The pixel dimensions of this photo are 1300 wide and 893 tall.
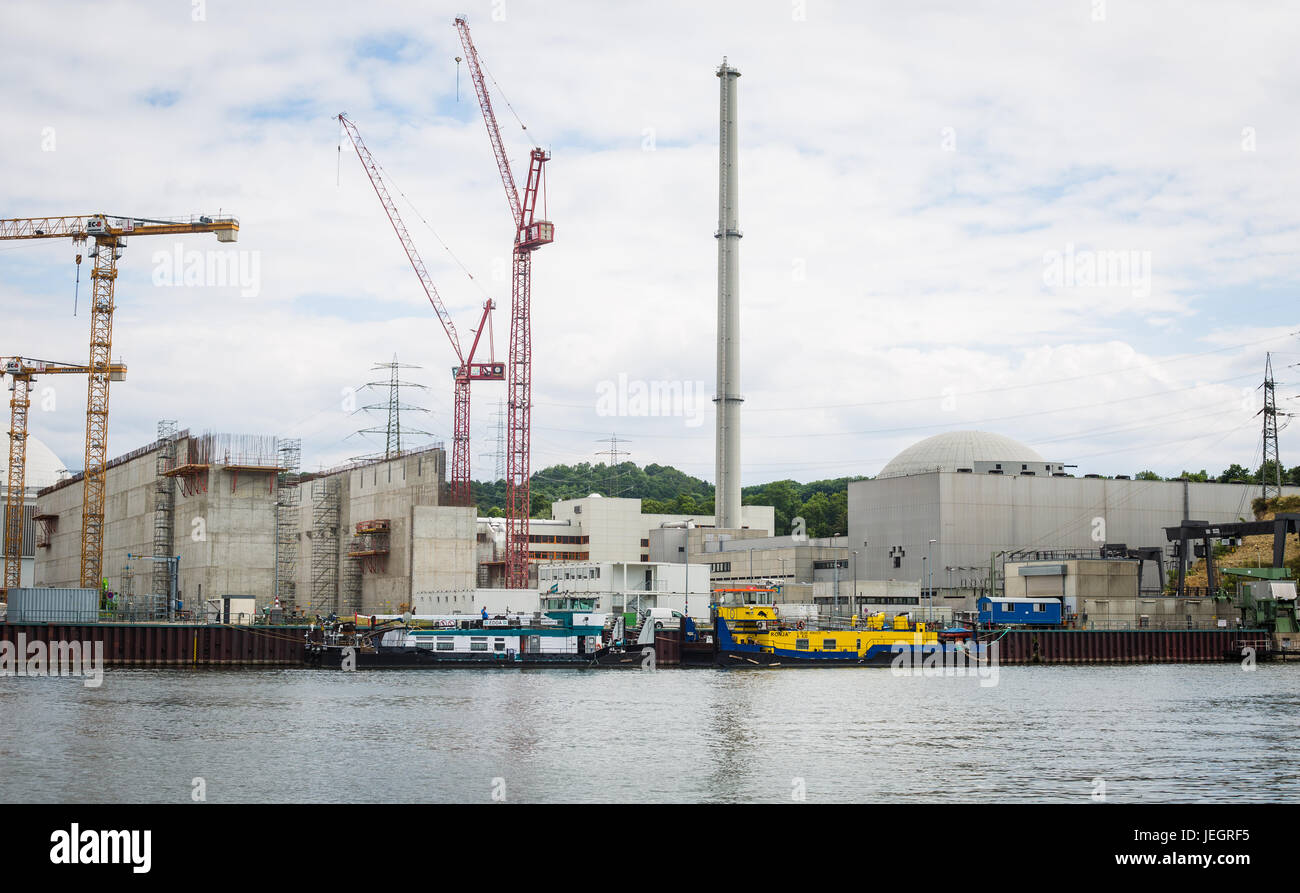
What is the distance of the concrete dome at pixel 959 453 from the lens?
170125mm

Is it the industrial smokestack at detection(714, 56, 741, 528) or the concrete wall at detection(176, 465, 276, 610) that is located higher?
the industrial smokestack at detection(714, 56, 741, 528)

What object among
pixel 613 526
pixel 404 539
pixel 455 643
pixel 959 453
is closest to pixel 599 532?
pixel 613 526

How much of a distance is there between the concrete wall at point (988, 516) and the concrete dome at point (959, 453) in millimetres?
12370

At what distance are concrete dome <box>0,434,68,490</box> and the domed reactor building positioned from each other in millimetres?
117510

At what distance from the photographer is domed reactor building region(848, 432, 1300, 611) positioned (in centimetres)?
14700

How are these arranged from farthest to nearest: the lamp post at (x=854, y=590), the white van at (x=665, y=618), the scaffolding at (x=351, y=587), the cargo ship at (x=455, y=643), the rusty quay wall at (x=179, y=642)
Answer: the scaffolding at (x=351, y=587), the lamp post at (x=854, y=590), the white van at (x=665, y=618), the cargo ship at (x=455, y=643), the rusty quay wall at (x=179, y=642)

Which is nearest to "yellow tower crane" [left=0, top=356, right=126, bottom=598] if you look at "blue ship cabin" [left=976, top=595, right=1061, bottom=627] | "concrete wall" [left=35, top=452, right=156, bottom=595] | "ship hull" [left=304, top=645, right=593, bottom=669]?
"concrete wall" [left=35, top=452, right=156, bottom=595]

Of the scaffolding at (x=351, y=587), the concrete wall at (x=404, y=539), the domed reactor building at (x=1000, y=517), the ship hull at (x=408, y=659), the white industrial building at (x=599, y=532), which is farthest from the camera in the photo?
the white industrial building at (x=599, y=532)

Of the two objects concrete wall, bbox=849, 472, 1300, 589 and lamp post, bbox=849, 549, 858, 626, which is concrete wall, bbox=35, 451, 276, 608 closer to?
lamp post, bbox=849, 549, 858, 626

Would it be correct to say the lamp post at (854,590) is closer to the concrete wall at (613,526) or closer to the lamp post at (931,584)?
the lamp post at (931,584)

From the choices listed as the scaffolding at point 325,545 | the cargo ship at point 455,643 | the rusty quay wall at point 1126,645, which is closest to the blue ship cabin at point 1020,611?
the rusty quay wall at point 1126,645

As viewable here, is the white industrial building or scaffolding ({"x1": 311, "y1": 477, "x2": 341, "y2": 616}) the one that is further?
the white industrial building
